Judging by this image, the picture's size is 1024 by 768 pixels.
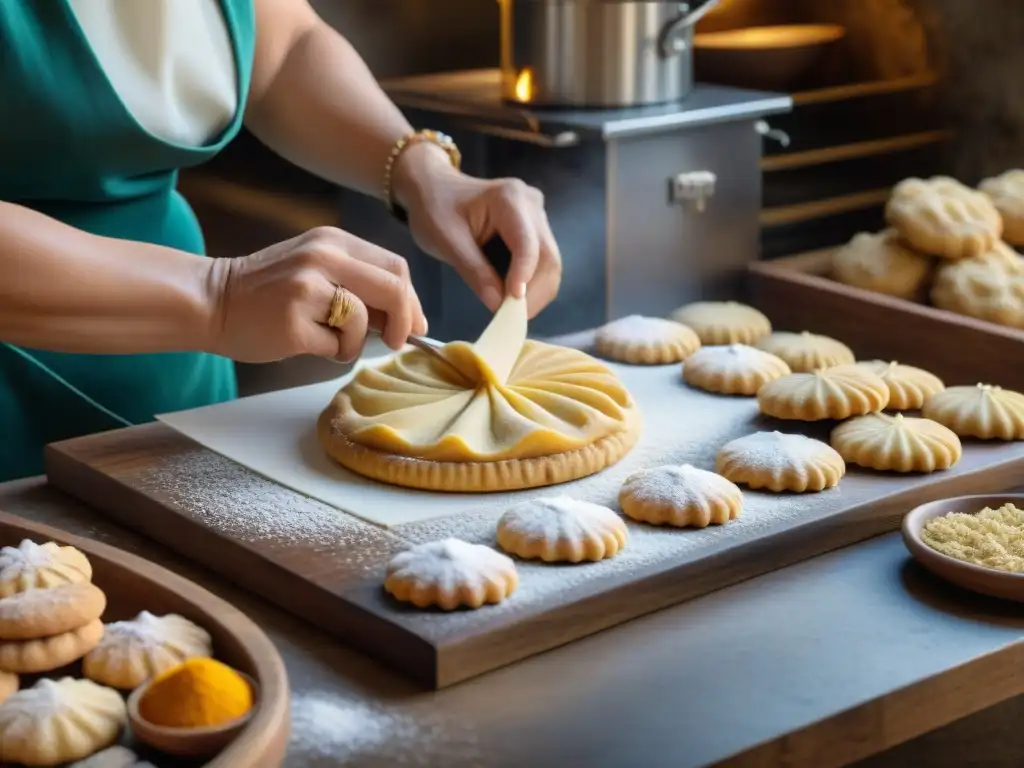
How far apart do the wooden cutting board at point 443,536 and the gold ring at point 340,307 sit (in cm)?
20

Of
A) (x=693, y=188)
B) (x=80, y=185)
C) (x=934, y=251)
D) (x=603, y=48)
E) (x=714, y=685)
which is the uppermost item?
(x=603, y=48)

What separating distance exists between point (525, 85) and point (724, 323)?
71 cm

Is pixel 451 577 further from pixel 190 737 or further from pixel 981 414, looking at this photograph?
pixel 981 414

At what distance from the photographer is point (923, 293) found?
100 inches

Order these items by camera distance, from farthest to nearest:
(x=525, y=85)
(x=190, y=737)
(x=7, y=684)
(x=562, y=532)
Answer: (x=525, y=85), (x=562, y=532), (x=7, y=684), (x=190, y=737)

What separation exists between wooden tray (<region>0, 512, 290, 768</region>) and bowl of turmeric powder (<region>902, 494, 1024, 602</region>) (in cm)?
66

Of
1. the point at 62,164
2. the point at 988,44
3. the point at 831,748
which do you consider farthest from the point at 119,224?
the point at 988,44

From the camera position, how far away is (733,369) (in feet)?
6.34

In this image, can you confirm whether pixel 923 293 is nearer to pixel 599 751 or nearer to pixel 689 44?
pixel 689 44

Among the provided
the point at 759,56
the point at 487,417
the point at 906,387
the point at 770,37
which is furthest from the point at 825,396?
the point at 770,37

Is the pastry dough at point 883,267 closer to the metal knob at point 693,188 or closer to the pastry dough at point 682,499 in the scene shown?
the metal knob at point 693,188

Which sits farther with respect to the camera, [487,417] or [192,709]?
[487,417]

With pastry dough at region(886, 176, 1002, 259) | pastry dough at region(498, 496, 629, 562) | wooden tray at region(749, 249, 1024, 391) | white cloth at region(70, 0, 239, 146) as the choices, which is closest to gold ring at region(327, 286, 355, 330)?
pastry dough at region(498, 496, 629, 562)

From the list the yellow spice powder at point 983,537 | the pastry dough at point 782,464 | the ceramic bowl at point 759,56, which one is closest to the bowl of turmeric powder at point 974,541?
the yellow spice powder at point 983,537
